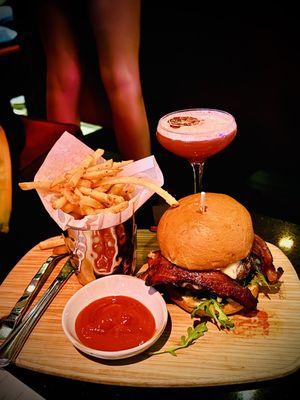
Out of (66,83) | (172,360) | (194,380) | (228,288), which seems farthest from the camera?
(66,83)

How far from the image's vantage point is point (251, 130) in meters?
4.16

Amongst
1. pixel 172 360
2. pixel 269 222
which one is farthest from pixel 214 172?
pixel 172 360

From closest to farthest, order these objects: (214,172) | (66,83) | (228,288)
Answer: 1. (228,288)
2. (66,83)
3. (214,172)

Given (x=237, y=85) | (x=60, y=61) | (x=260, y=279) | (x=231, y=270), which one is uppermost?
(x=60, y=61)

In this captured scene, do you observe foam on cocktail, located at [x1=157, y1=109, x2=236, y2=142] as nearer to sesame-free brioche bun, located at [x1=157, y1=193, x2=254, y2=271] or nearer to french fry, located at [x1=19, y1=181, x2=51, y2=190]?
sesame-free brioche bun, located at [x1=157, y1=193, x2=254, y2=271]

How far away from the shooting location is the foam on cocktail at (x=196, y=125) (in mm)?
2375

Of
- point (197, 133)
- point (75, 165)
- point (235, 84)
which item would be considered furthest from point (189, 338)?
point (235, 84)

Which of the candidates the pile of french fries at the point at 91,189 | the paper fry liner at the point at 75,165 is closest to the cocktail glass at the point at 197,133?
the paper fry liner at the point at 75,165

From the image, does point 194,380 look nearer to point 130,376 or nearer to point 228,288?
point 130,376

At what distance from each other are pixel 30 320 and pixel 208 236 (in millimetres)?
837

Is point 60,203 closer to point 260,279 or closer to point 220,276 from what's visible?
point 220,276

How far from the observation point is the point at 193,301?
71.2 inches

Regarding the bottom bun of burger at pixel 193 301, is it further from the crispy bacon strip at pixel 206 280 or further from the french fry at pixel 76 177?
the french fry at pixel 76 177

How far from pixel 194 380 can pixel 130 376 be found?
0.23m
